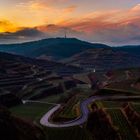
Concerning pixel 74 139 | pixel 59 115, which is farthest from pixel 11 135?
pixel 59 115

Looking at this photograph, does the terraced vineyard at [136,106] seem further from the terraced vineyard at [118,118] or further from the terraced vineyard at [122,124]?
the terraced vineyard at [122,124]

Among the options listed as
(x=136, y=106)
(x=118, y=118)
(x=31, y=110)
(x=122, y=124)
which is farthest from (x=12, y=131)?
(x=31, y=110)

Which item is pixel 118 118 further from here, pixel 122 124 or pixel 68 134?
pixel 68 134

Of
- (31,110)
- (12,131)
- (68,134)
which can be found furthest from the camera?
(31,110)

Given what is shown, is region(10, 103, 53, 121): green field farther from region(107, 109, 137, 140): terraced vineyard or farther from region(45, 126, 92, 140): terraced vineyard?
region(107, 109, 137, 140): terraced vineyard

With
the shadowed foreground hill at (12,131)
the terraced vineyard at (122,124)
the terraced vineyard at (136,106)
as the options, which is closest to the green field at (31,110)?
the terraced vineyard at (122,124)

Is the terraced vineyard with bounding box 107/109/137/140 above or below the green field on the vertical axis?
above

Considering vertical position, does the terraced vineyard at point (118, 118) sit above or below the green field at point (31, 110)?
above

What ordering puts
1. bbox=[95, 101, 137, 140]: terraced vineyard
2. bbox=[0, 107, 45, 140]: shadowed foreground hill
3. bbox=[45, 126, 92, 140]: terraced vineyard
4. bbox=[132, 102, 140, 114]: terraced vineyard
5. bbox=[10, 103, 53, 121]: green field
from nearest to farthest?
bbox=[0, 107, 45, 140]: shadowed foreground hill < bbox=[95, 101, 137, 140]: terraced vineyard < bbox=[45, 126, 92, 140]: terraced vineyard < bbox=[132, 102, 140, 114]: terraced vineyard < bbox=[10, 103, 53, 121]: green field

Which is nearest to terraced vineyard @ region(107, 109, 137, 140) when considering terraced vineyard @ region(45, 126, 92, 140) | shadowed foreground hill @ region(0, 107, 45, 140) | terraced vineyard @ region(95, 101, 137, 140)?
terraced vineyard @ region(95, 101, 137, 140)
